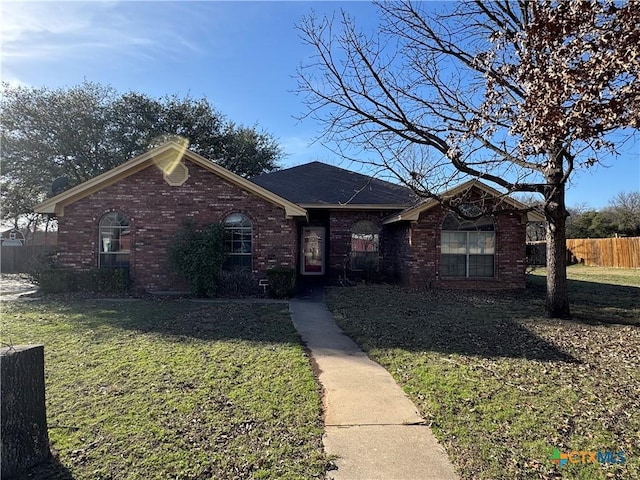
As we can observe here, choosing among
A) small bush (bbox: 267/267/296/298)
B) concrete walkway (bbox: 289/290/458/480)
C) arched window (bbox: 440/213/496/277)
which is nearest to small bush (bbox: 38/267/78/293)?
small bush (bbox: 267/267/296/298)

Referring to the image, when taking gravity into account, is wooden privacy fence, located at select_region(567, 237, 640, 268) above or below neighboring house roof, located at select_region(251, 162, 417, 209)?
below

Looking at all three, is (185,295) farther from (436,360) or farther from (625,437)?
(625,437)

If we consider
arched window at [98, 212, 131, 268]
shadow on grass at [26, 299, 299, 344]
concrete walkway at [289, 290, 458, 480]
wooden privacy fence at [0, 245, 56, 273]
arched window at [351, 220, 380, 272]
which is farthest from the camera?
wooden privacy fence at [0, 245, 56, 273]

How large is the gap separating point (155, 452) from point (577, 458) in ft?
11.3

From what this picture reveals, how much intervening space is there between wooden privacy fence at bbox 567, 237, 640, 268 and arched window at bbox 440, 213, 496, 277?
67.2ft

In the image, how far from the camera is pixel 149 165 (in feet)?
42.4

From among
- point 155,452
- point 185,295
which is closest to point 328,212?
point 185,295

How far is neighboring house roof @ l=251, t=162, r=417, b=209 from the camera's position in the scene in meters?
15.5

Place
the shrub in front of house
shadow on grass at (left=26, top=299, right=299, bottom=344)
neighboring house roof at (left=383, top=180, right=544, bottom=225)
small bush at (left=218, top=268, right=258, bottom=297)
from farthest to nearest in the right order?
neighboring house roof at (left=383, top=180, right=544, bottom=225), small bush at (left=218, top=268, right=258, bottom=297), the shrub in front of house, shadow on grass at (left=26, top=299, right=299, bottom=344)

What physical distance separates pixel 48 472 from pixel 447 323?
724 cm

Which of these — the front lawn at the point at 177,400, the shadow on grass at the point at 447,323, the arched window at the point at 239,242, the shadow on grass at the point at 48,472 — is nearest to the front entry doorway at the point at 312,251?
the arched window at the point at 239,242

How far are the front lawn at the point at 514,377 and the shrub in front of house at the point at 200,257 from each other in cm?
391

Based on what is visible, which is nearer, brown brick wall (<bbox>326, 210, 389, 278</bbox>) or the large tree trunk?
the large tree trunk

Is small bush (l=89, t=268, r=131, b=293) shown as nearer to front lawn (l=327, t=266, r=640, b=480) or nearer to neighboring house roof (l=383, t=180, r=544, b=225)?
front lawn (l=327, t=266, r=640, b=480)
